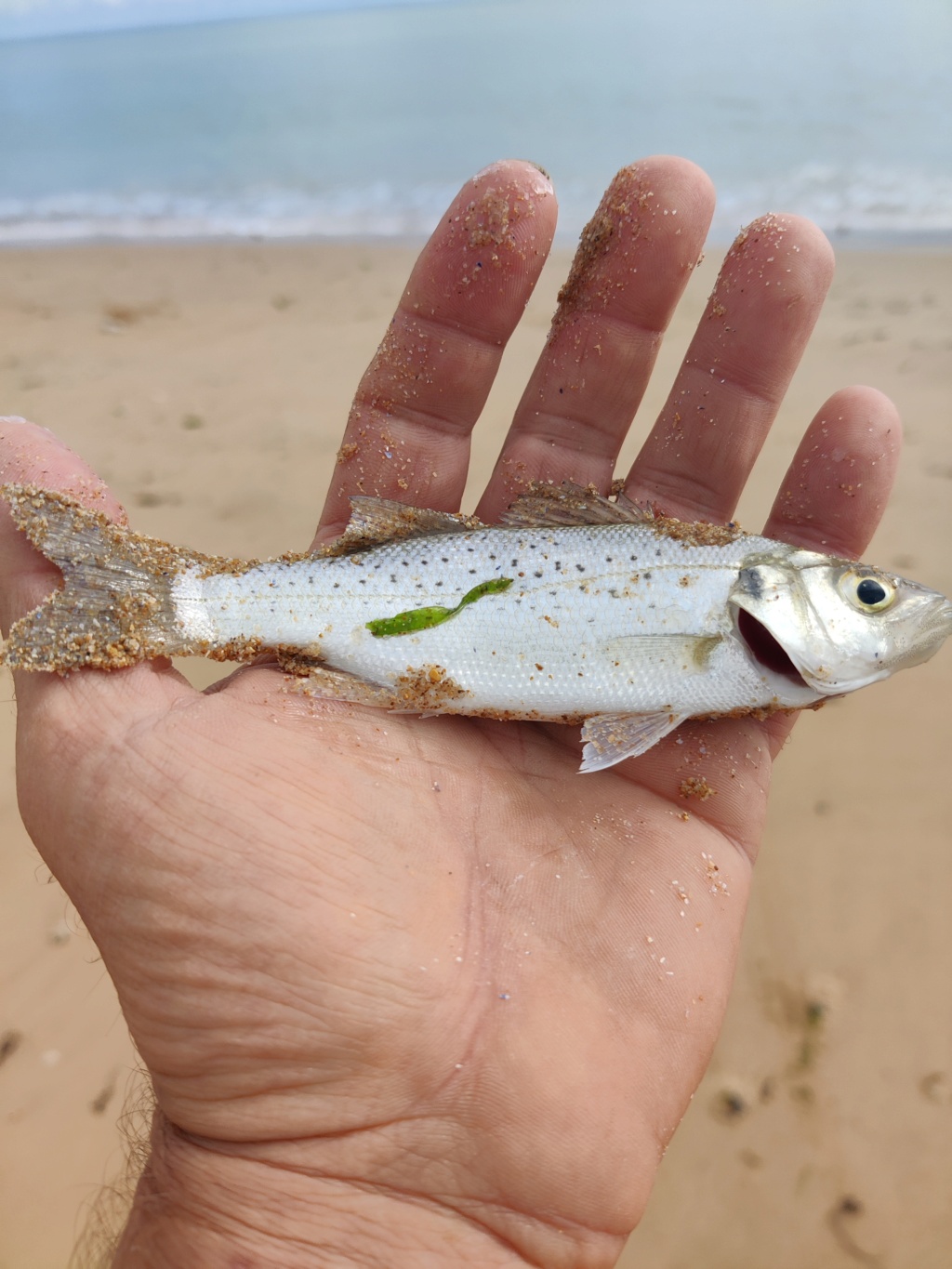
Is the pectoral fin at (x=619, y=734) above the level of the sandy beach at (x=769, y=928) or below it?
above

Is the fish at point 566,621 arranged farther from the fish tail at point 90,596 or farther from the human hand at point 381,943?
the human hand at point 381,943

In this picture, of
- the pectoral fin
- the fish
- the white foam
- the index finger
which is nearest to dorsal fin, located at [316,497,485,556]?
the fish

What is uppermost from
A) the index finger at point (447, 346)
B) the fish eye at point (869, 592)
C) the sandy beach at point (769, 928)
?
the index finger at point (447, 346)

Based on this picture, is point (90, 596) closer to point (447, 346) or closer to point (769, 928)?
point (447, 346)

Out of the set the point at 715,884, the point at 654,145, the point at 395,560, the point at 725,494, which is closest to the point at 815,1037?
the point at 715,884

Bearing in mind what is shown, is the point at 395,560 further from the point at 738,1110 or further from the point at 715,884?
the point at 738,1110

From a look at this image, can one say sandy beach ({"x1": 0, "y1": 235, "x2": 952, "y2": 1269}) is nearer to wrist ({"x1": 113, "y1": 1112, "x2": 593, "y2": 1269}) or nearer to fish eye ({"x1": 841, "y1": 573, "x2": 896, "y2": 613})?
wrist ({"x1": 113, "y1": 1112, "x2": 593, "y2": 1269})

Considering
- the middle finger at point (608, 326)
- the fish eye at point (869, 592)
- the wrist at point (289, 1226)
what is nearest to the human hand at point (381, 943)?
the wrist at point (289, 1226)
